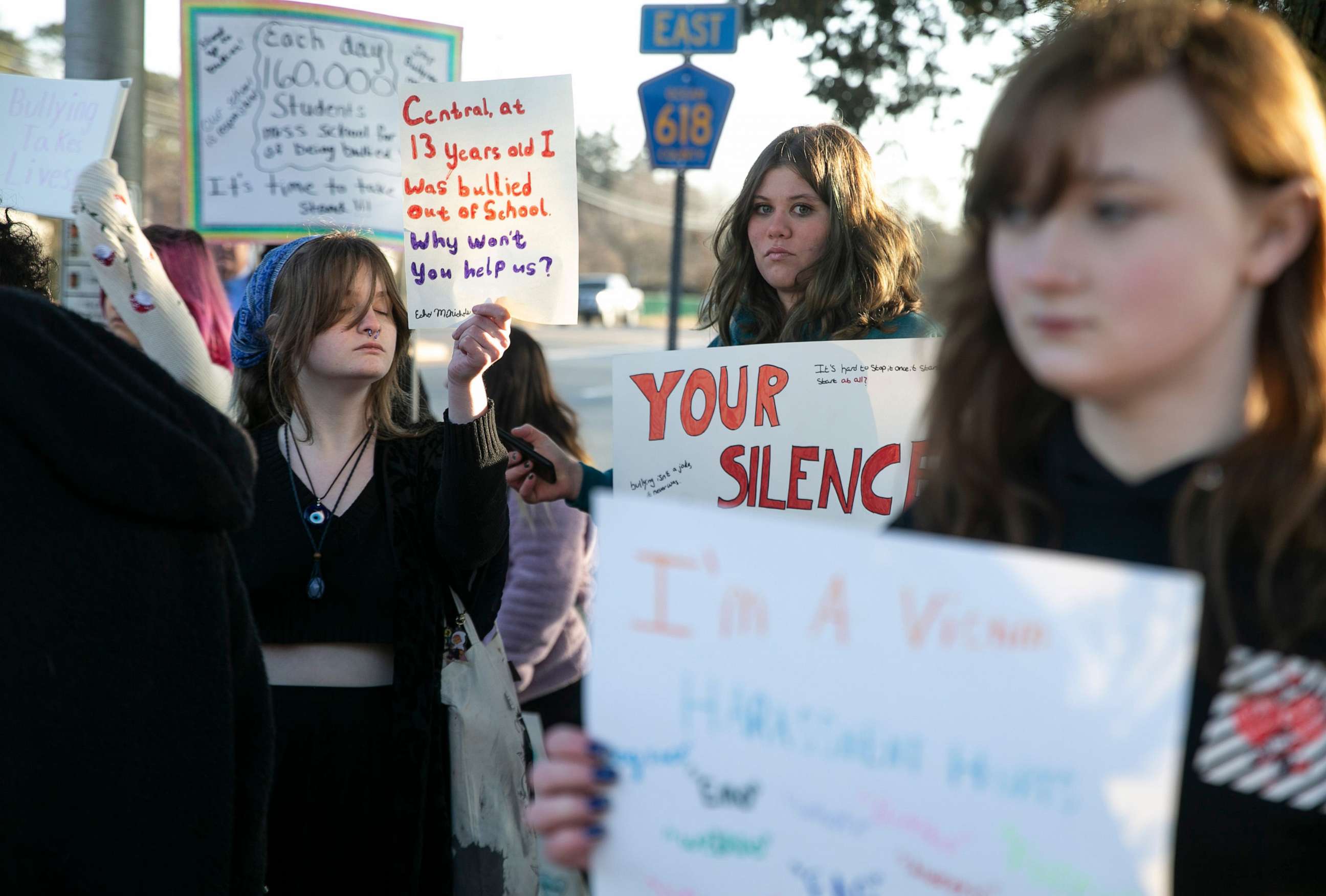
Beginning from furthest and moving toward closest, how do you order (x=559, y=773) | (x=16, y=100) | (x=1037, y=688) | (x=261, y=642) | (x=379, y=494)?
1. (x=16, y=100)
2. (x=379, y=494)
3. (x=261, y=642)
4. (x=559, y=773)
5. (x=1037, y=688)

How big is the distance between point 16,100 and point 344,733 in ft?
9.02

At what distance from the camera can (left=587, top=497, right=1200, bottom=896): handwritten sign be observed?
3.32 feet

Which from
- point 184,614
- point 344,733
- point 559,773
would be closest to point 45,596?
point 184,614

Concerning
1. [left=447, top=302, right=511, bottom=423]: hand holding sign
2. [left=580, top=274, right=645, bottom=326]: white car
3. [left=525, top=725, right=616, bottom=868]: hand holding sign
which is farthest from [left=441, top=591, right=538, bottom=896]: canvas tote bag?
[left=580, top=274, right=645, bottom=326]: white car

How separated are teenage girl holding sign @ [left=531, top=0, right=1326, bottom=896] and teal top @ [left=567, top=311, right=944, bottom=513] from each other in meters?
1.50

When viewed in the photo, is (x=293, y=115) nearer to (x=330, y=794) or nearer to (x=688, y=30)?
(x=330, y=794)

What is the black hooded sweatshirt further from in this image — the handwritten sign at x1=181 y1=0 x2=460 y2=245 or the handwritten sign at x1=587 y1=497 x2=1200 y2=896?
the handwritten sign at x1=181 y1=0 x2=460 y2=245

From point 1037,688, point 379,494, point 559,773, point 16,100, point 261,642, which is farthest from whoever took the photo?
point 16,100

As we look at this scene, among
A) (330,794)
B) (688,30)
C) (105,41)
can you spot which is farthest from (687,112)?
(330,794)

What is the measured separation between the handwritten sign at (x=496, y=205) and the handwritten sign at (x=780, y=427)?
337mm

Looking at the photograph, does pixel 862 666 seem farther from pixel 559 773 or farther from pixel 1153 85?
pixel 1153 85

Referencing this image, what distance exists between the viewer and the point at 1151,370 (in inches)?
42.5

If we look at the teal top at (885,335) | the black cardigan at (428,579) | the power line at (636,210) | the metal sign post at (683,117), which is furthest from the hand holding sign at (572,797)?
the power line at (636,210)

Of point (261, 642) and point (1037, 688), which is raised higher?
point (1037, 688)
